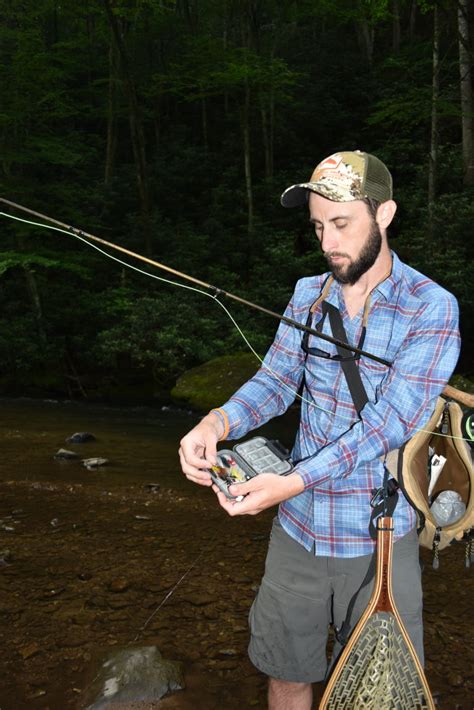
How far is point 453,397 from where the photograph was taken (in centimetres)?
202

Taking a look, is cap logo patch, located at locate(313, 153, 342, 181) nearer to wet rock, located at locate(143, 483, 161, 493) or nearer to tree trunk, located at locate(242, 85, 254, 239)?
wet rock, located at locate(143, 483, 161, 493)

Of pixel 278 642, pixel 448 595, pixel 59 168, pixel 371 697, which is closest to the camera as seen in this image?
pixel 371 697

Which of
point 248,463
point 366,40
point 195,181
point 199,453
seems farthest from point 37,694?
point 366,40

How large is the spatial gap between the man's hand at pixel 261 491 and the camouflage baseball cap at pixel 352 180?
2.99 feet

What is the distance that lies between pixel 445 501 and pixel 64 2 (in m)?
23.1

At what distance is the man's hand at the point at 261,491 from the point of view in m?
1.72

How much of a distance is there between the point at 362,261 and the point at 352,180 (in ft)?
0.86

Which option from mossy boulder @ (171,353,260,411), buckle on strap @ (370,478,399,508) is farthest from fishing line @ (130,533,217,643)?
mossy boulder @ (171,353,260,411)

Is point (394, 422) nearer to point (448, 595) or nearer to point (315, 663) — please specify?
point (315, 663)

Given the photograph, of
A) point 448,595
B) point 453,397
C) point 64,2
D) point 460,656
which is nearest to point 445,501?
point 453,397

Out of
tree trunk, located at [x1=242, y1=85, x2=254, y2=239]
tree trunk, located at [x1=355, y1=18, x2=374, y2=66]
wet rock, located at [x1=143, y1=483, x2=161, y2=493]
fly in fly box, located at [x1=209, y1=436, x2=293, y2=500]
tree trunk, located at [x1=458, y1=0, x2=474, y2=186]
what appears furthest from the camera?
tree trunk, located at [x1=355, y1=18, x2=374, y2=66]

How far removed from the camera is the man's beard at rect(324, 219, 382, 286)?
1.96m

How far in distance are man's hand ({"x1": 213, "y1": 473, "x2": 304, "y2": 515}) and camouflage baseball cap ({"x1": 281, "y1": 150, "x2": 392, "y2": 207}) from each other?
0.91 meters

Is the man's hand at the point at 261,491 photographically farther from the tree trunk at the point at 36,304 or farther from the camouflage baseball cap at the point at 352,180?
the tree trunk at the point at 36,304
